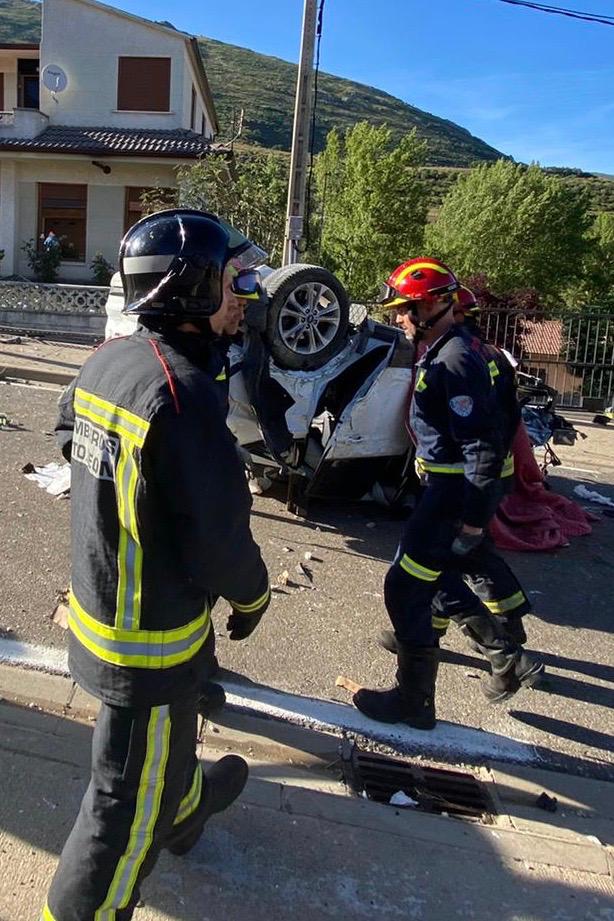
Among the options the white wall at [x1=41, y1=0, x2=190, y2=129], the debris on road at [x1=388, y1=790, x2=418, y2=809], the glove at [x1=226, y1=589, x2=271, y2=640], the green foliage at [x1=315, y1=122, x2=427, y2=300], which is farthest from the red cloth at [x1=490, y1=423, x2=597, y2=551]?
the white wall at [x1=41, y1=0, x2=190, y2=129]

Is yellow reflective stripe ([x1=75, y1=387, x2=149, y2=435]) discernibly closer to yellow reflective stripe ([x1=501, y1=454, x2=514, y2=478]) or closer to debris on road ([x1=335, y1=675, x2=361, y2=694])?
debris on road ([x1=335, y1=675, x2=361, y2=694])

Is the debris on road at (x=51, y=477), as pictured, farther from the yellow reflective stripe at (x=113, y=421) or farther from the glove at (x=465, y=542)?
the yellow reflective stripe at (x=113, y=421)

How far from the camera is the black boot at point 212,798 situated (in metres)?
2.34

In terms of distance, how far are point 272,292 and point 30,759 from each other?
133 inches

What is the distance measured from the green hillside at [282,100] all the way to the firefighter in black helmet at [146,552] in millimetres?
114964

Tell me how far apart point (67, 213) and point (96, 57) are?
4.76 metres

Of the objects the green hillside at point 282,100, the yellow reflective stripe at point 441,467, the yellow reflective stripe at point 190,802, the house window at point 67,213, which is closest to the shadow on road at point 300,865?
the yellow reflective stripe at point 190,802

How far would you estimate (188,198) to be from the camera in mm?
17922

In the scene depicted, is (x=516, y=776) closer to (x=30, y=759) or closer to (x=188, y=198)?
(x=30, y=759)

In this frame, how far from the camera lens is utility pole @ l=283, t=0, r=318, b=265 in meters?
11.6

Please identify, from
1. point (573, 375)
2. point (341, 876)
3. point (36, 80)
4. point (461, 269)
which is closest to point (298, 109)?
point (573, 375)

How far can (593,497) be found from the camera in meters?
7.46

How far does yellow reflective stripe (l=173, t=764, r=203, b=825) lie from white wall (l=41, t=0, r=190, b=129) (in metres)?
24.4

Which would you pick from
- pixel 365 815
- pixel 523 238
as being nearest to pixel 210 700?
pixel 365 815
